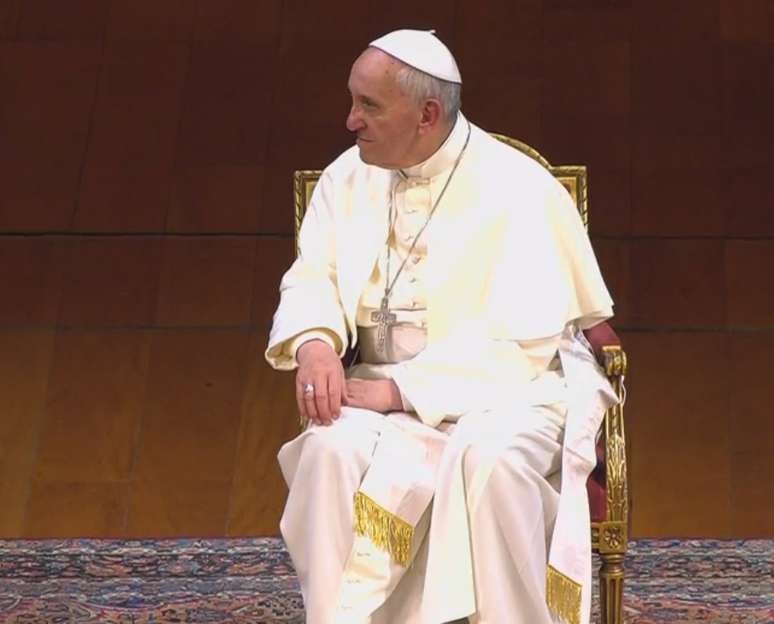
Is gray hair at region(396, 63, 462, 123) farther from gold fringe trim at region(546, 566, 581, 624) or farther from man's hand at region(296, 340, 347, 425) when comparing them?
gold fringe trim at region(546, 566, 581, 624)

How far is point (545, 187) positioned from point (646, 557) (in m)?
1.25

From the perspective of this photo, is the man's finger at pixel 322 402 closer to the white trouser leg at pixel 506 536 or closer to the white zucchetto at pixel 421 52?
the white trouser leg at pixel 506 536

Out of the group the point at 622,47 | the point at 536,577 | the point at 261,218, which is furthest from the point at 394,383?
the point at 622,47

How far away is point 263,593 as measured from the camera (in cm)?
479

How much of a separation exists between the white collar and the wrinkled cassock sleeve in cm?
21

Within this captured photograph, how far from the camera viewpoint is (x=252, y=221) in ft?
22.0

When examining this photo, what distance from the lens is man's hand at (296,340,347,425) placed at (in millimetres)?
3898

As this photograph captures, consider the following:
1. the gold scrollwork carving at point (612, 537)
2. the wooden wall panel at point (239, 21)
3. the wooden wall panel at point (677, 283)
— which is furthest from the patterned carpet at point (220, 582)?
the wooden wall panel at point (239, 21)

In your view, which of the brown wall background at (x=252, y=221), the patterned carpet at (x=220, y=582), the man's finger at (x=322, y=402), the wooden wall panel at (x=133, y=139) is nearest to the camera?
the man's finger at (x=322, y=402)

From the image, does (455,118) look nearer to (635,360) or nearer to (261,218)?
(635,360)

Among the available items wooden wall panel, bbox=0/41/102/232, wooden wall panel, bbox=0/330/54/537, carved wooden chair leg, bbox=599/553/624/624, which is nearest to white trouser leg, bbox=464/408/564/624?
carved wooden chair leg, bbox=599/553/624/624

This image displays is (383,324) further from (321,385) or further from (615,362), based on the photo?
(615,362)

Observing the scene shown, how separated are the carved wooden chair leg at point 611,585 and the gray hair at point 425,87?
3.40ft

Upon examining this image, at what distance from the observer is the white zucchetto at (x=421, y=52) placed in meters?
4.09
